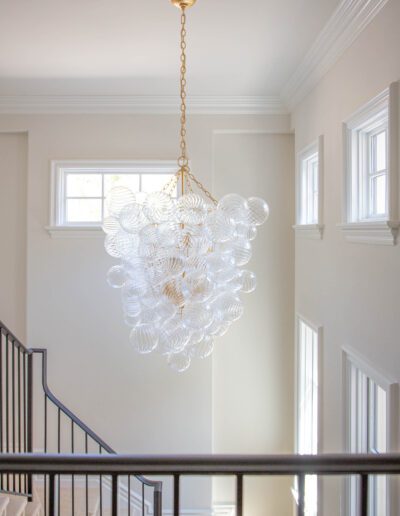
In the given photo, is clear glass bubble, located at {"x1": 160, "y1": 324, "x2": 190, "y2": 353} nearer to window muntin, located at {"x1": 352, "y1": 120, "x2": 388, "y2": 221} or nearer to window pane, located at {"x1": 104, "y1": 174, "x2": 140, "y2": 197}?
window muntin, located at {"x1": 352, "y1": 120, "x2": 388, "y2": 221}

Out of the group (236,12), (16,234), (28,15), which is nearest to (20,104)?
(16,234)

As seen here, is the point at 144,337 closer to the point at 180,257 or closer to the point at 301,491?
the point at 180,257

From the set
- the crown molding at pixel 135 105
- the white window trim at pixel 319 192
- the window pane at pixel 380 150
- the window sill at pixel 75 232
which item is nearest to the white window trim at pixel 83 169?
the window sill at pixel 75 232

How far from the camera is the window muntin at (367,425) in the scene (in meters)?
2.82

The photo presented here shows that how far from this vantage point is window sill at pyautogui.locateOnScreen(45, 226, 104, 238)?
15.8 ft

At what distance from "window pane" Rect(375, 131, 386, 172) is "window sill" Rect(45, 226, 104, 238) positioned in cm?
271

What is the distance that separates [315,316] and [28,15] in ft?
9.47

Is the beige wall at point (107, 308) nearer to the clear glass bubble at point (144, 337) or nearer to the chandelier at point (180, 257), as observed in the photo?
the clear glass bubble at point (144, 337)

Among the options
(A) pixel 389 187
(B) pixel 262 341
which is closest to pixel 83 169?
(B) pixel 262 341

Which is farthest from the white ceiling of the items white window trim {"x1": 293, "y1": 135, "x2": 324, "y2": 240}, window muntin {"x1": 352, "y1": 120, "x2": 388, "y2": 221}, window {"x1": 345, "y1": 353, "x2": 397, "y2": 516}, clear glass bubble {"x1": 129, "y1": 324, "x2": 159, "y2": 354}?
window {"x1": 345, "y1": 353, "x2": 397, "y2": 516}

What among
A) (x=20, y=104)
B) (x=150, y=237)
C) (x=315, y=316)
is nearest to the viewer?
(x=150, y=237)

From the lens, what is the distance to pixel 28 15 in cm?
301

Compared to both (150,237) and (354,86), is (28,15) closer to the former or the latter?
(150,237)

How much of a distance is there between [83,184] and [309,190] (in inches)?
85.2
